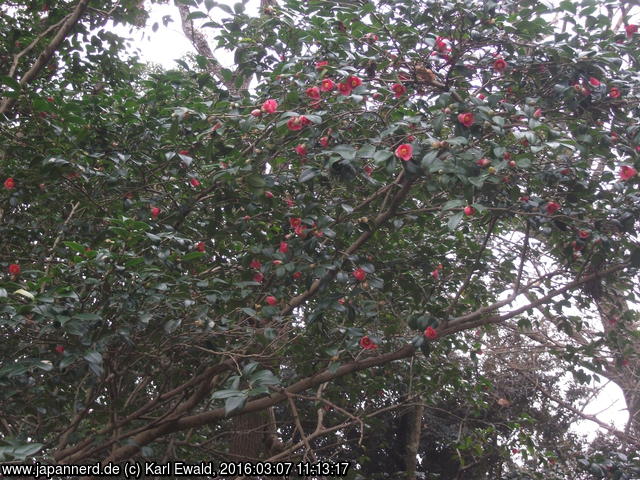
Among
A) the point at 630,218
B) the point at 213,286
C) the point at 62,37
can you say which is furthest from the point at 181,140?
the point at 630,218

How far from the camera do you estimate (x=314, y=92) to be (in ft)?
7.34

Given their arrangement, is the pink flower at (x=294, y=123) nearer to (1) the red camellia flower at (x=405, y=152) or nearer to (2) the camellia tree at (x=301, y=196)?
(2) the camellia tree at (x=301, y=196)

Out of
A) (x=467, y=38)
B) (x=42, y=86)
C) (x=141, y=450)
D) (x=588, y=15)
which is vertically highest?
(x=588, y=15)

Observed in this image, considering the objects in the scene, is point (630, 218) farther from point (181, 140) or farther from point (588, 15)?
point (181, 140)

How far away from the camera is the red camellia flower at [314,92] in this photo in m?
2.24

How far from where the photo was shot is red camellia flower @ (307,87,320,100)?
2237mm

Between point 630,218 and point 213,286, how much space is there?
1.68 metres

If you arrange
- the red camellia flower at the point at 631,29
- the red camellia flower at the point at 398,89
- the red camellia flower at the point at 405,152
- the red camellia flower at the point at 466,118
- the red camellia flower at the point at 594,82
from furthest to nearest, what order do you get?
1. the red camellia flower at the point at 631,29
2. the red camellia flower at the point at 398,89
3. the red camellia flower at the point at 594,82
4. the red camellia flower at the point at 466,118
5. the red camellia flower at the point at 405,152

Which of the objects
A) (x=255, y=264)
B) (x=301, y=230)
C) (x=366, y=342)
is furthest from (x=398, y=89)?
(x=366, y=342)

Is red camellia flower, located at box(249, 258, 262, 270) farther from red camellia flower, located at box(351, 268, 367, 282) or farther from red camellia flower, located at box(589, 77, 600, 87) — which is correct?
red camellia flower, located at box(589, 77, 600, 87)

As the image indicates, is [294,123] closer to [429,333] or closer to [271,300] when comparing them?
[271,300]

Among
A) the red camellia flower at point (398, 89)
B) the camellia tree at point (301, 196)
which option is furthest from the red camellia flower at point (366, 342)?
the red camellia flower at point (398, 89)

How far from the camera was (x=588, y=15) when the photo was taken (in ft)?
8.60

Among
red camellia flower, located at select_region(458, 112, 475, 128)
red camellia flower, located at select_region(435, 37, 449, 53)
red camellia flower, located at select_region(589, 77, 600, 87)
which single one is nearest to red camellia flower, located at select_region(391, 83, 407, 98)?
red camellia flower, located at select_region(435, 37, 449, 53)
